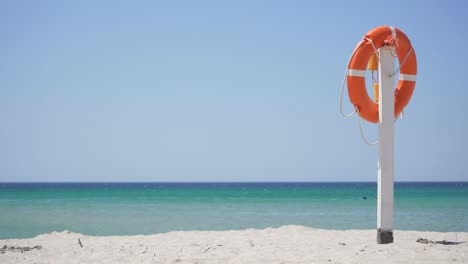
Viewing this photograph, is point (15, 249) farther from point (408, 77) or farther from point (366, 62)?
point (408, 77)

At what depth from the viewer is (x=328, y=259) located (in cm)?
455

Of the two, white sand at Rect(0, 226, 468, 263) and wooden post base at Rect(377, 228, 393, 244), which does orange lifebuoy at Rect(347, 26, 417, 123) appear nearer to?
wooden post base at Rect(377, 228, 393, 244)

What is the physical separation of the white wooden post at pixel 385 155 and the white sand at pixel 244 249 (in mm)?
216

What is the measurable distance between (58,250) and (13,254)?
456 millimetres

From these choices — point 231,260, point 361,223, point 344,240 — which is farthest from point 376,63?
point 361,223

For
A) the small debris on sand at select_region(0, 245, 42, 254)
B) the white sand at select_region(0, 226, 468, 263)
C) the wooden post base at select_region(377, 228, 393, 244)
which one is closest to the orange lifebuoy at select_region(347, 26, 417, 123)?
the wooden post base at select_region(377, 228, 393, 244)

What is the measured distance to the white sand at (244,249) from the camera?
4.63 meters

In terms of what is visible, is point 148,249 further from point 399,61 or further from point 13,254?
point 399,61

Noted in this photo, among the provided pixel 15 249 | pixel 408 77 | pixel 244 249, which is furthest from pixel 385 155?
pixel 15 249

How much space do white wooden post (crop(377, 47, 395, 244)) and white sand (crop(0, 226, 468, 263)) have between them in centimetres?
22

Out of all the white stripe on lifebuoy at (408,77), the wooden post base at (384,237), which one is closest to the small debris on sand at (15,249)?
the wooden post base at (384,237)

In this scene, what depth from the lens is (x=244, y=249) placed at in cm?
522

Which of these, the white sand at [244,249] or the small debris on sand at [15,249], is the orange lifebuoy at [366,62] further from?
the small debris on sand at [15,249]

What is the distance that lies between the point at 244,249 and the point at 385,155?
180 centimetres
